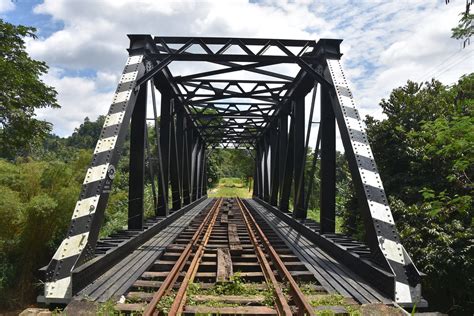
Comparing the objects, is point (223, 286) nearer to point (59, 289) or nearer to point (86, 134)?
point (59, 289)

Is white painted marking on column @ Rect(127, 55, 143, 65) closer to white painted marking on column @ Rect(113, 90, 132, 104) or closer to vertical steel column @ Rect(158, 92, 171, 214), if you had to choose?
white painted marking on column @ Rect(113, 90, 132, 104)

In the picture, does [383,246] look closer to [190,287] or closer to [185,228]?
[190,287]

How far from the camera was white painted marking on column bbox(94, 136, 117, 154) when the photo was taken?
16.9ft

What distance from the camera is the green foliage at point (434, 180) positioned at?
620 cm

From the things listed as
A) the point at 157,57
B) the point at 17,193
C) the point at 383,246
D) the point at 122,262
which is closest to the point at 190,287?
the point at 122,262

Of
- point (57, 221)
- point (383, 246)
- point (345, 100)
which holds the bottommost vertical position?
point (57, 221)

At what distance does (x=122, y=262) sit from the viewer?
4.93 meters

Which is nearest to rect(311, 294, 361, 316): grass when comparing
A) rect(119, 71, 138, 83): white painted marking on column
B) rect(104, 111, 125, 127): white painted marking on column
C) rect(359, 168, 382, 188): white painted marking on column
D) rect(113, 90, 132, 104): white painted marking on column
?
rect(359, 168, 382, 188): white painted marking on column

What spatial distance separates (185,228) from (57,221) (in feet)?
17.3

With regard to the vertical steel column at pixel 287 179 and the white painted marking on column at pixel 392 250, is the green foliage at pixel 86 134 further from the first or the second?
the white painted marking on column at pixel 392 250

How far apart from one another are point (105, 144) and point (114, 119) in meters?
0.54

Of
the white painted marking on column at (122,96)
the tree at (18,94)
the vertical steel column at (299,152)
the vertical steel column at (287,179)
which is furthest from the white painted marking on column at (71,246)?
the tree at (18,94)

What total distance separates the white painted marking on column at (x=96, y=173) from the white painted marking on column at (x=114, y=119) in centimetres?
84

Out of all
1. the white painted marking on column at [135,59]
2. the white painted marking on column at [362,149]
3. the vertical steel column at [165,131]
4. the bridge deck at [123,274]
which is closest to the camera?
the bridge deck at [123,274]
